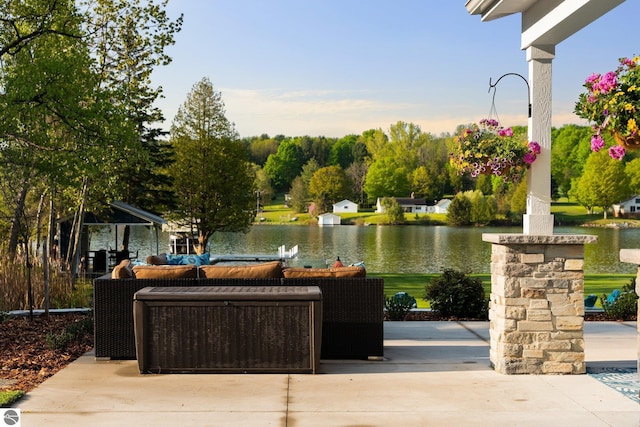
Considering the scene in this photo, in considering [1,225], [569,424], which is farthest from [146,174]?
[569,424]

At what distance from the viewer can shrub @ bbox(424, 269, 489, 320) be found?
31.4ft

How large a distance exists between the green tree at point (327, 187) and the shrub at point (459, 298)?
58342 mm

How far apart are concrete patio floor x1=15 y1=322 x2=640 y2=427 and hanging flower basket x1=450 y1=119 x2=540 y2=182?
1.75m

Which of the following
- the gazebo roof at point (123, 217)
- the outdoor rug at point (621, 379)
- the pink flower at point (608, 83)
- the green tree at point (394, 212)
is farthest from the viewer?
the green tree at point (394, 212)

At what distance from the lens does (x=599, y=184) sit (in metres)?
67.2

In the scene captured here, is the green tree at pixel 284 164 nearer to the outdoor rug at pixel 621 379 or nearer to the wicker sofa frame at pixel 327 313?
the wicker sofa frame at pixel 327 313

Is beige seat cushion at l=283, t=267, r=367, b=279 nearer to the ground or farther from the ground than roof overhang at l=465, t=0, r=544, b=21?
nearer to the ground

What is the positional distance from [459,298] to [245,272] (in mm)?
3772

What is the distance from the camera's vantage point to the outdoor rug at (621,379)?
5.61 m

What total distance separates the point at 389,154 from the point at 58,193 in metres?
61.1

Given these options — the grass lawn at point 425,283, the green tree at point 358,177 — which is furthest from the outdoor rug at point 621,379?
the green tree at point 358,177

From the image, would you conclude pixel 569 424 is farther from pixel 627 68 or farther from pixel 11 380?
pixel 11 380

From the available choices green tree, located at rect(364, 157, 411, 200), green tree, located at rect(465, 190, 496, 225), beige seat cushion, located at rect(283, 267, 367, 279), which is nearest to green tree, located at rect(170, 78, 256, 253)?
beige seat cushion, located at rect(283, 267, 367, 279)

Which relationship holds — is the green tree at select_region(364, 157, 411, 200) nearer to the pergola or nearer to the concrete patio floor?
the concrete patio floor
